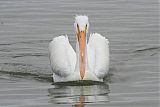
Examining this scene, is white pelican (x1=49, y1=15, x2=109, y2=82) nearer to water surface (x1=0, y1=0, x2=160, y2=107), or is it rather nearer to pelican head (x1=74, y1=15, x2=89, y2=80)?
pelican head (x1=74, y1=15, x2=89, y2=80)

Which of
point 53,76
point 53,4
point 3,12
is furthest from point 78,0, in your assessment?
point 53,76

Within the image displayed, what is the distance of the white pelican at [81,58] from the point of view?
13078 mm

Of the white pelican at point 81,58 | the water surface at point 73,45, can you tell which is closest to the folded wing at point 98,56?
the white pelican at point 81,58

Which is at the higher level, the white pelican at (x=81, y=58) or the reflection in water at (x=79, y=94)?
the white pelican at (x=81, y=58)

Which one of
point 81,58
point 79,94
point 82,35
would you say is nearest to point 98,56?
point 81,58

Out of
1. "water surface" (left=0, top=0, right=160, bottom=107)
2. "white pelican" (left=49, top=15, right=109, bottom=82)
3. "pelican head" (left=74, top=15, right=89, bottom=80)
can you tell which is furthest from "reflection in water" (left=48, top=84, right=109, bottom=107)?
"pelican head" (left=74, top=15, right=89, bottom=80)

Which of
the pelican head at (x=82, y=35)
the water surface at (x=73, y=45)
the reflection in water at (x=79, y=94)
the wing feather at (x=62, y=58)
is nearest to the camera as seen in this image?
the reflection in water at (x=79, y=94)

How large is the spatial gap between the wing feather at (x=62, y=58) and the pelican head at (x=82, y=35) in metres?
0.36

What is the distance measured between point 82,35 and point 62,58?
0.70 metres

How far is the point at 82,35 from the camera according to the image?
13039mm

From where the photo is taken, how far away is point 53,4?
802 inches

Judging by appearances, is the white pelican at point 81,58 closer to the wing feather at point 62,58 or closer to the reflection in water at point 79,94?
the wing feather at point 62,58

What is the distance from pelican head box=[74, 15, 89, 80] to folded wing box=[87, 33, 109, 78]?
285 mm

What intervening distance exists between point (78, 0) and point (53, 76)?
7.54 metres
